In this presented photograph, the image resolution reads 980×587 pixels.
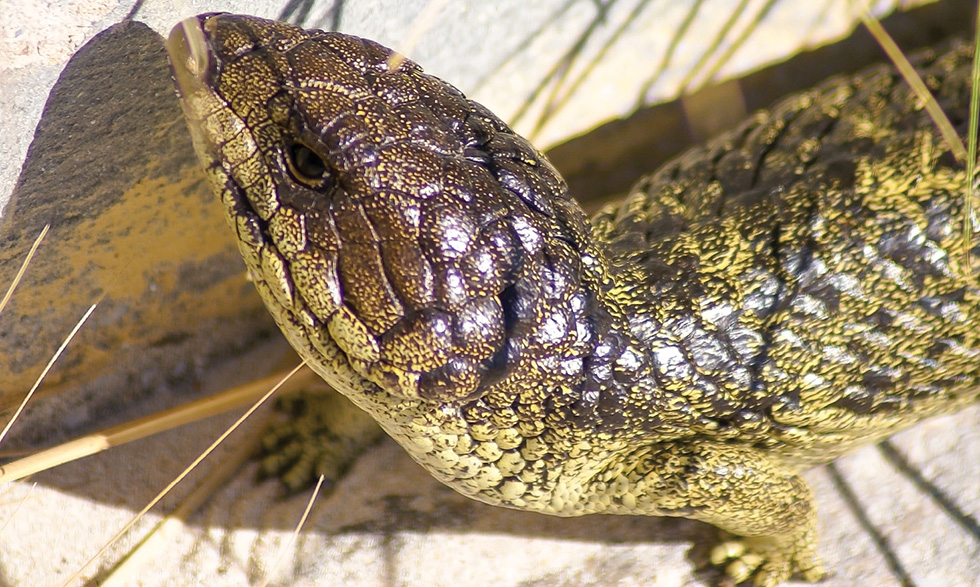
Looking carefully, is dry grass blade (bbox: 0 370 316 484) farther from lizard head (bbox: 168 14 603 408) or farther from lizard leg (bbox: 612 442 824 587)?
lizard leg (bbox: 612 442 824 587)

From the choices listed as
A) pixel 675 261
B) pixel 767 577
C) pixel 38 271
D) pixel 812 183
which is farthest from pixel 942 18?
pixel 38 271

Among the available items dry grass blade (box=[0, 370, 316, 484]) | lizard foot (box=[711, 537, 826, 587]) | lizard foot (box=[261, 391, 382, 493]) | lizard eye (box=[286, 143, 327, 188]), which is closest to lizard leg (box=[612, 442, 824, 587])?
lizard foot (box=[711, 537, 826, 587])

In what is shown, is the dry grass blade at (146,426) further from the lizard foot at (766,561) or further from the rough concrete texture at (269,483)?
the lizard foot at (766,561)

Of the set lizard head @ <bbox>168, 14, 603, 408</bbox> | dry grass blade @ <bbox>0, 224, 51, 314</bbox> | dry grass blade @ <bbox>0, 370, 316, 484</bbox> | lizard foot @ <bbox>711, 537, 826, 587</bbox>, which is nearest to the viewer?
lizard head @ <bbox>168, 14, 603, 408</bbox>

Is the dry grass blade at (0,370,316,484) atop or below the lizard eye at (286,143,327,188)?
below

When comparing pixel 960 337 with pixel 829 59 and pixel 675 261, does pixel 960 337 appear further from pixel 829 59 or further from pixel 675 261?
pixel 829 59
